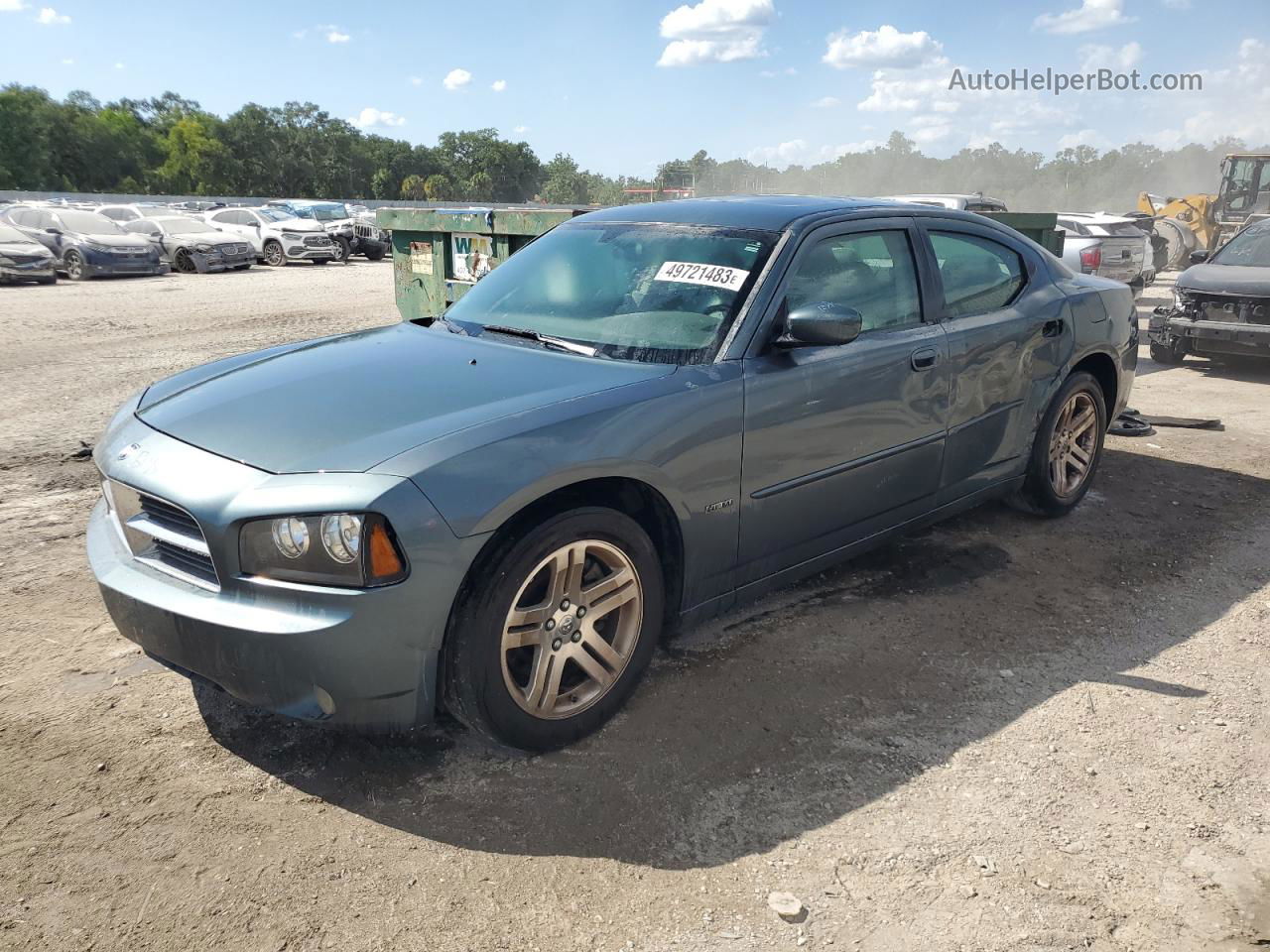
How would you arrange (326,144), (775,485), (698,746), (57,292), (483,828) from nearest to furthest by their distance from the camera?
1. (483,828)
2. (698,746)
3. (775,485)
4. (57,292)
5. (326,144)

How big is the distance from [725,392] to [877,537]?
1.23 metres

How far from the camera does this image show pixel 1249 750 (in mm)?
3088

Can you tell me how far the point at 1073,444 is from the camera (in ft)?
17.1

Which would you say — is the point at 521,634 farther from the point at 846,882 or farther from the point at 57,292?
the point at 57,292

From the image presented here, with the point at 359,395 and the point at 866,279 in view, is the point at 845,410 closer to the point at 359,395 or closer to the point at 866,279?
the point at 866,279

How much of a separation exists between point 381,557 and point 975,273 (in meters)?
3.27

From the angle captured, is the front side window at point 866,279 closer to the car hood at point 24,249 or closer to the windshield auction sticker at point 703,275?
the windshield auction sticker at point 703,275

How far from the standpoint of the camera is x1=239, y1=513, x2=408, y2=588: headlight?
8.13 ft

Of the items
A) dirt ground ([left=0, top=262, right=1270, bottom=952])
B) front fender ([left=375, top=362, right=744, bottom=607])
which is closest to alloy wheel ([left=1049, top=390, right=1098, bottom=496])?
dirt ground ([left=0, top=262, right=1270, bottom=952])

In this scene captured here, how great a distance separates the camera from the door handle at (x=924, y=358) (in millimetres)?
3975

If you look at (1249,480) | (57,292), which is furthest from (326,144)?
(1249,480)

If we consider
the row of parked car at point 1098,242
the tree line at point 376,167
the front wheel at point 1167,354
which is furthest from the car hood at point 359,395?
the tree line at point 376,167

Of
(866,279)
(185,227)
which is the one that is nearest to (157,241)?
(185,227)

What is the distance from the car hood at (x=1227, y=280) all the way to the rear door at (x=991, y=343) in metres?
6.06
